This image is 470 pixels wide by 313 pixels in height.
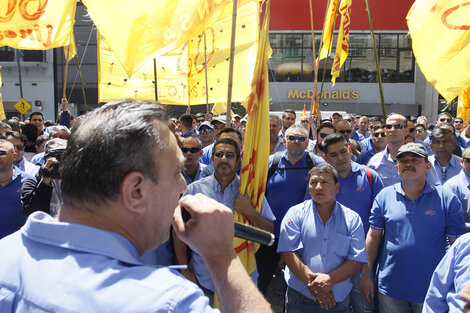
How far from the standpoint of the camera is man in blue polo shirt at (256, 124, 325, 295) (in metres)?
4.35

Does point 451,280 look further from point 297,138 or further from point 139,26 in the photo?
point 139,26

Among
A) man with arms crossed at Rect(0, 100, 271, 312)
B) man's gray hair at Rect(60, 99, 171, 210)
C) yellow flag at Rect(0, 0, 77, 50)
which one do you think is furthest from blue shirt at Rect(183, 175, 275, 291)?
yellow flag at Rect(0, 0, 77, 50)

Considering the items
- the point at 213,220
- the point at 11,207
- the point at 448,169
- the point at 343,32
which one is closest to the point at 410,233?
the point at 448,169

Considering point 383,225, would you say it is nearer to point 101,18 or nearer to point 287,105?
point 101,18

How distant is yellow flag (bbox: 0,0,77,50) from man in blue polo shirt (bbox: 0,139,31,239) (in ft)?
5.69

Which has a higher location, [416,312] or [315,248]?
[315,248]

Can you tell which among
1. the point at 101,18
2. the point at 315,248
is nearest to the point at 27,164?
the point at 101,18

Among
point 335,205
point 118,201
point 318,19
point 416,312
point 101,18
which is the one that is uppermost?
point 318,19

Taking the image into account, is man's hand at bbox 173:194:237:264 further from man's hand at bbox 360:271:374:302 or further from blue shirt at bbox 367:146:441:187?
blue shirt at bbox 367:146:441:187

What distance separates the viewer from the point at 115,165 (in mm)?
1073

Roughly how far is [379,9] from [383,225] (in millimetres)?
22761

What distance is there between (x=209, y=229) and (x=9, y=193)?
341 centimetres

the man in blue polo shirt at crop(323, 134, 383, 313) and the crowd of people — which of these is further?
the man in blue polo shirt at crop(323, 134, 383, 313)

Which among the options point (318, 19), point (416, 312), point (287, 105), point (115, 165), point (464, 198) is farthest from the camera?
point (287, 105)
